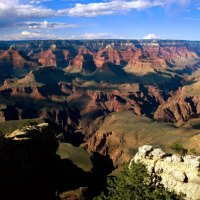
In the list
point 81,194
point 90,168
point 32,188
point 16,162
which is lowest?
point 90,168

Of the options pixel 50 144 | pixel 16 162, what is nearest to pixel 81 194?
pixel 50 144

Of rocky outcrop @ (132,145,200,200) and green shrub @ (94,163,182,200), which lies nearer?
rocky outcrop @ (132,145,200,200)

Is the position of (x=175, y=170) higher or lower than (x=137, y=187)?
higher

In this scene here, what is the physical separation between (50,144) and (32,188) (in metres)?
15.0

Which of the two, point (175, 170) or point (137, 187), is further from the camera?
point (175, 170)

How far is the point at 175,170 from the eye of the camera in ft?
246

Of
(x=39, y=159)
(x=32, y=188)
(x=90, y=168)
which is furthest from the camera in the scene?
(x=90, y=168)

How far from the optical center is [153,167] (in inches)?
3123

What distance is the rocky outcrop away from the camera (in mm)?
71812

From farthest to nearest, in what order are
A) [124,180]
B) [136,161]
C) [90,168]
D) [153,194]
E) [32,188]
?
[90,168] → [32,188] → [136,161] → [124,180] → [153,194]

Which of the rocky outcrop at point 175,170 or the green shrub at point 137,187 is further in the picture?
the green shrub at point 137,187

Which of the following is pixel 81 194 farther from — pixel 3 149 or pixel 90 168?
pixel 90 168

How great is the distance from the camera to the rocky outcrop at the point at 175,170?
7181 cm

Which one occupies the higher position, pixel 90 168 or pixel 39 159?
pixel 39 159
